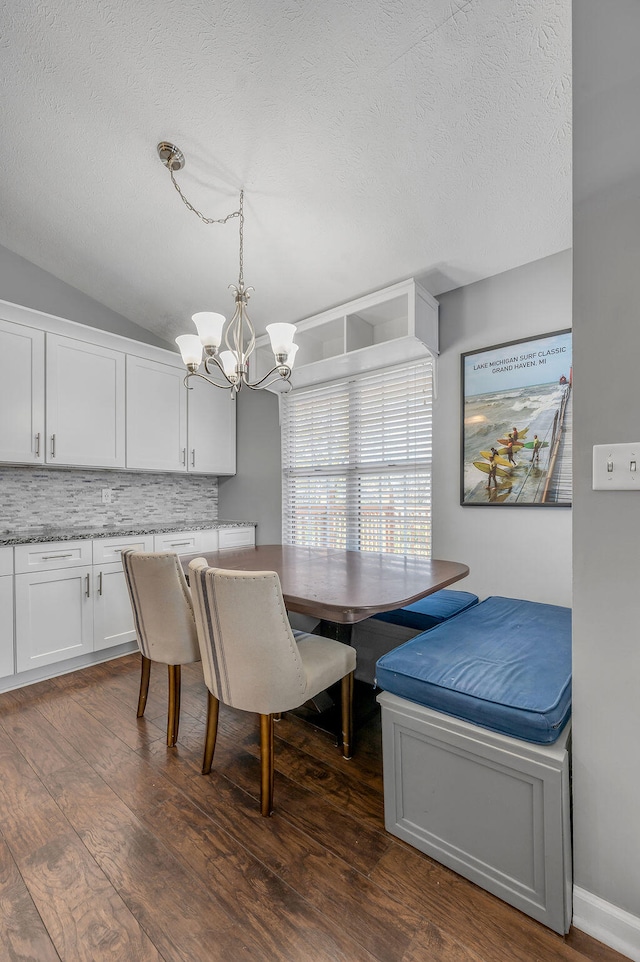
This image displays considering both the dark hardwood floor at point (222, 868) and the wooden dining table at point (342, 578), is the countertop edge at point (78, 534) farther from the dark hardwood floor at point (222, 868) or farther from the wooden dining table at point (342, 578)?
the dark hardwood floor at point (222, 868)

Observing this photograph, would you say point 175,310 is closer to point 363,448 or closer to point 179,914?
point 363,448

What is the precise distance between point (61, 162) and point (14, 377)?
4.34 feet

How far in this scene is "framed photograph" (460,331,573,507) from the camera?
2426 millimetres

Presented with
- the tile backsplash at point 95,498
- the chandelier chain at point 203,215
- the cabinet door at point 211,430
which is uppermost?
the chandelier chain at point 203,215

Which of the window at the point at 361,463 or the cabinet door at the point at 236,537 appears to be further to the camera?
the cabinet door at the point at 236,537

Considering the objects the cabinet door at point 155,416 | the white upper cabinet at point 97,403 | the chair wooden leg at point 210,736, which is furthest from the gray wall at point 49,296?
the chair wooden leg at point 210,736

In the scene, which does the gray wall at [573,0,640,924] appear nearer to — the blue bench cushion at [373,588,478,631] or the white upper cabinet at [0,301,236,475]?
the blue bench cushion at [373,588,478,631]

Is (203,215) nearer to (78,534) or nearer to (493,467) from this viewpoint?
(78,534)

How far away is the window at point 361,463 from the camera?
10.2 feet

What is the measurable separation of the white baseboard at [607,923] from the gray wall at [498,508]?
1533 millimetres

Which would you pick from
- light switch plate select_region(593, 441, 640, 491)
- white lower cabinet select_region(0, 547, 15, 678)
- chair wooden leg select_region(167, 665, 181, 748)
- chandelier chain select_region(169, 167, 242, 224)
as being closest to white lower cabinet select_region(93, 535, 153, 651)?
white lower cabinet select_region(0, 547, 15, 678)

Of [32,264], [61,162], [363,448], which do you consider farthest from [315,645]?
[32,264]

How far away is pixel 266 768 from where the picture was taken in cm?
155

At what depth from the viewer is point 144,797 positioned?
5.41ft
